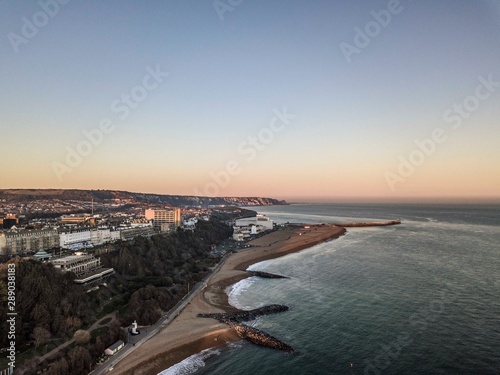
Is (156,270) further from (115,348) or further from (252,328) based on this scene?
(115,348)

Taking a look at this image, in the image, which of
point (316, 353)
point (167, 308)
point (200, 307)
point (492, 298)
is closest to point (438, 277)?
point (492, 298)

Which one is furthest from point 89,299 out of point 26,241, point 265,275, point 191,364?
point 26,241

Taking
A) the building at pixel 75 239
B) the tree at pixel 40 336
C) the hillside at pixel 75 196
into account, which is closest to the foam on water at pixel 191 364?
the tree at pixel 40 336

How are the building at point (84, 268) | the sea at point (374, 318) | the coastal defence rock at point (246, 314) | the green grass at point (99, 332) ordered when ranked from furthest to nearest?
the building at point (84, 268) → the coastal defence rock at point (246, 314) → the green grass at point (99, 332) → the sea at point (374, 318)

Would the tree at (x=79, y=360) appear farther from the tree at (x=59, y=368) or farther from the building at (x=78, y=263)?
the building at (x=78, y=263)

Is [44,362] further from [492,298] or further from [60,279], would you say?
[492,298]

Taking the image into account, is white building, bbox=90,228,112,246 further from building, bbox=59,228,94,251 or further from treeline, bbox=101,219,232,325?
treeline, bbox=101,219,232,325
